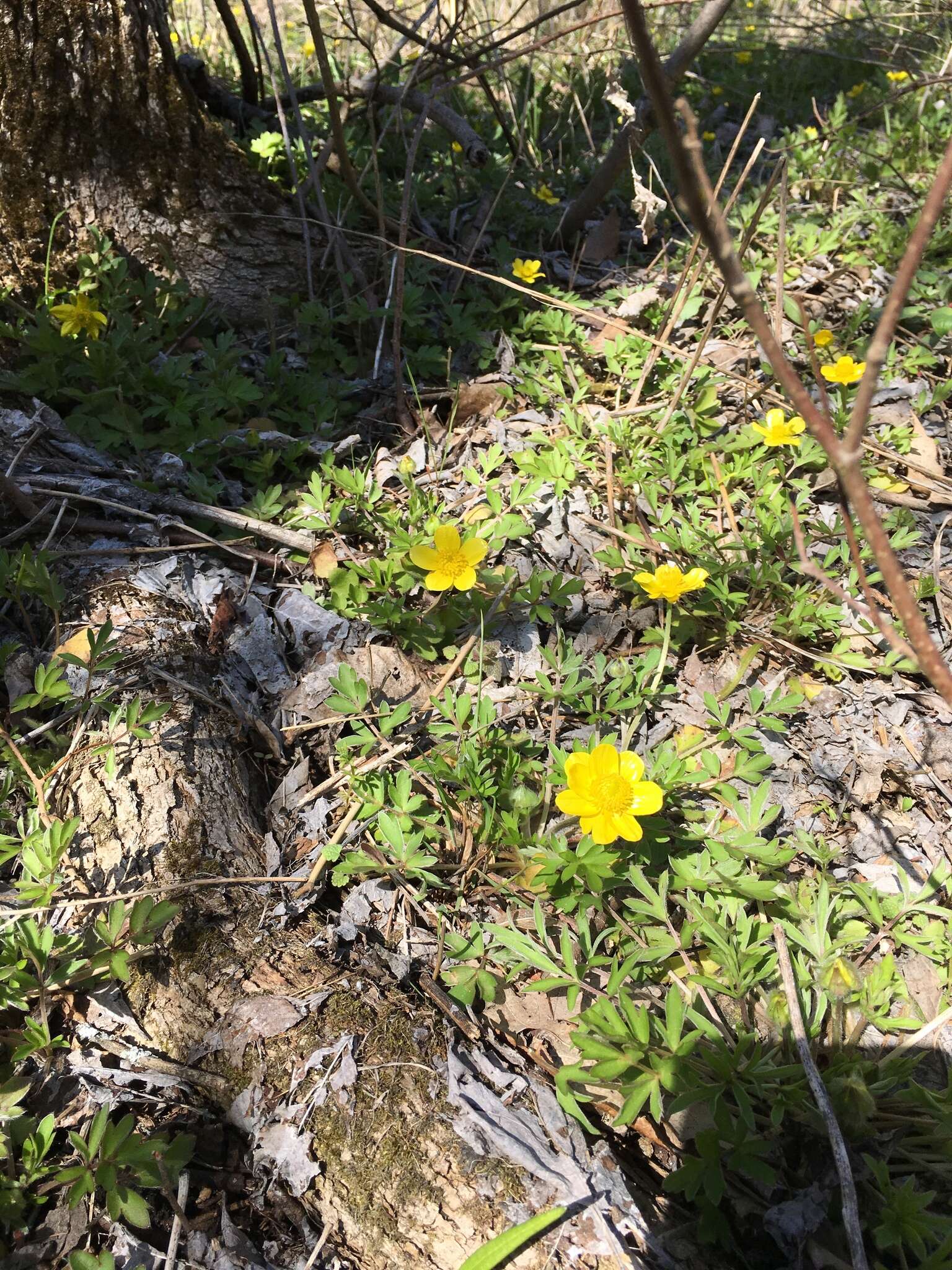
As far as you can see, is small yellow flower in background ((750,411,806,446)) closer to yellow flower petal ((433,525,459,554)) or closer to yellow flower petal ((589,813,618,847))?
yellow flower petal ((433,525,459,554))

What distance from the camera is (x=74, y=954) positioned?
156cm

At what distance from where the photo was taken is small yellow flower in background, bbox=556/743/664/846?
1.63 m

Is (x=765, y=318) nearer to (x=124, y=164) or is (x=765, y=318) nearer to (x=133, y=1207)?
(x=133, y=1207)

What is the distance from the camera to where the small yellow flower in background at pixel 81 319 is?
278 centimetres

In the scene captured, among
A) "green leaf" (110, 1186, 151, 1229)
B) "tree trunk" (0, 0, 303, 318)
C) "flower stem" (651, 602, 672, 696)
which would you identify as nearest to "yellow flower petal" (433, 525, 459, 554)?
"flower stem" (651, 602, 672, 696)

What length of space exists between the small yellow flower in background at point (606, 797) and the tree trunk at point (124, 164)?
2.32 metres

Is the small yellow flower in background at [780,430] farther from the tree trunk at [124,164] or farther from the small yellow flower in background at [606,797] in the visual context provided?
the tree trunk at [124,164]

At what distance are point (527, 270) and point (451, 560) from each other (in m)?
1.75

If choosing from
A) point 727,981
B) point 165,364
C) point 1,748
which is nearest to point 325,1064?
point 727,981

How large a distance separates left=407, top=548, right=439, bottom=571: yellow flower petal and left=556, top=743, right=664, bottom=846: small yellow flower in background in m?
0.68

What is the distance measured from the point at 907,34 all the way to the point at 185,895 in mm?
7371

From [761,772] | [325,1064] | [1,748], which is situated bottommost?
[761,772]

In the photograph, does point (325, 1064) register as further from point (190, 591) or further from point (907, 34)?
point (907, 34)

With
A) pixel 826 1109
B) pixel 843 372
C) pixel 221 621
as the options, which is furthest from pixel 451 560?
pixel 843 372
